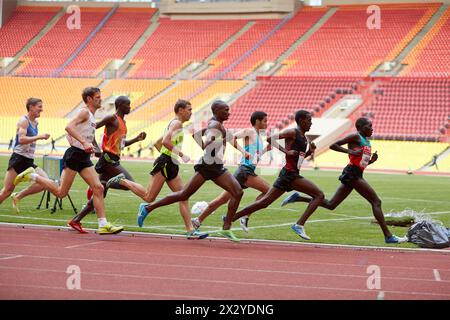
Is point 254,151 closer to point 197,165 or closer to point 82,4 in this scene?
point 197,165

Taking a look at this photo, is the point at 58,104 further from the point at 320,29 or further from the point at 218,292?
the point at 218,292

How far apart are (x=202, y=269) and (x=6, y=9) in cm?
5697

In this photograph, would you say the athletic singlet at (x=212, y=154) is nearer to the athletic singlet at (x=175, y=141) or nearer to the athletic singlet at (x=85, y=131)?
the athletic singlet at (x=175, y=141)

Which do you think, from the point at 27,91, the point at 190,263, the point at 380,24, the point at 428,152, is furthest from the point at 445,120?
the point at 190,263

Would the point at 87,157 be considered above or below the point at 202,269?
above


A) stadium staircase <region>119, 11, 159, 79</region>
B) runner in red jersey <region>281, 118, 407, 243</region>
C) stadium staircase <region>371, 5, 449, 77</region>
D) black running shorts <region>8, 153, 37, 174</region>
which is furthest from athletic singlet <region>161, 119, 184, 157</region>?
stadium staircase <region>119, 11, 159, 79</region>

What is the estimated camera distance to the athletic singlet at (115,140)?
40.7 feet

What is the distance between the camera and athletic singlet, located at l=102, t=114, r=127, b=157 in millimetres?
12391

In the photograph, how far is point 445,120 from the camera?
136ft

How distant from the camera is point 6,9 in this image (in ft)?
206

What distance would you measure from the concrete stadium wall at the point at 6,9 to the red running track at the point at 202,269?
2068 inches

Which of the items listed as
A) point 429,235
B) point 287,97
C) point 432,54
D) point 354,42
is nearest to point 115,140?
point 429,235

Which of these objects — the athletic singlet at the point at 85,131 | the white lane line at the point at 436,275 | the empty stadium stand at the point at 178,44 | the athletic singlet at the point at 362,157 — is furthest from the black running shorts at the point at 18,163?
the empty stadium stand at the point at 178,44
